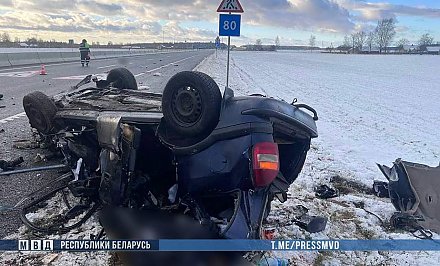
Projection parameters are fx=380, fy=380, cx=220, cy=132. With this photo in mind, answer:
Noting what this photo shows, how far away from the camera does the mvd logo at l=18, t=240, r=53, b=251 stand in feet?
9.39

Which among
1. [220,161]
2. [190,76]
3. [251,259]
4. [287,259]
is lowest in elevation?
[287,259]

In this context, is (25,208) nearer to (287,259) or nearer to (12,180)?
(12,180)

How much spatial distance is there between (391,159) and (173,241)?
15.6ft

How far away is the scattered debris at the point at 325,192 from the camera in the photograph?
14.0 ft

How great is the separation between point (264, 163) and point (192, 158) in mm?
507

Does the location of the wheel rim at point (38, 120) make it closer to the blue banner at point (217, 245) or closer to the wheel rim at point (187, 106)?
the blue banner at point (217, 245)

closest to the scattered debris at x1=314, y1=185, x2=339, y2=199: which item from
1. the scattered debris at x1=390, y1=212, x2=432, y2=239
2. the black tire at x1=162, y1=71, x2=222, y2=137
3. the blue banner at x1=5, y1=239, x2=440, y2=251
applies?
the scattered debris at x1=390, y1=212, x2=432, y2=239

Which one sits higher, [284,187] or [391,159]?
[284,187]

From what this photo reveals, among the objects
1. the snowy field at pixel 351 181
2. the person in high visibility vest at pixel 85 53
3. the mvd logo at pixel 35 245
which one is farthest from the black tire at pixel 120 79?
the person in high visibility vest at pixel 85 53

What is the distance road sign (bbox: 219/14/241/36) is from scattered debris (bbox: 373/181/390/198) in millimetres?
6280

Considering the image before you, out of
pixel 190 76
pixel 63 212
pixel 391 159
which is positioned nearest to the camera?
pixel 190 76

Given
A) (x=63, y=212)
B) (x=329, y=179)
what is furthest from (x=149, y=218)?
(x=329, y=179)

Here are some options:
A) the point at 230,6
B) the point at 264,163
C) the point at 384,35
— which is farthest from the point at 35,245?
the point at 384,35

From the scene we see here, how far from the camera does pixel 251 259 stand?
2387mm
